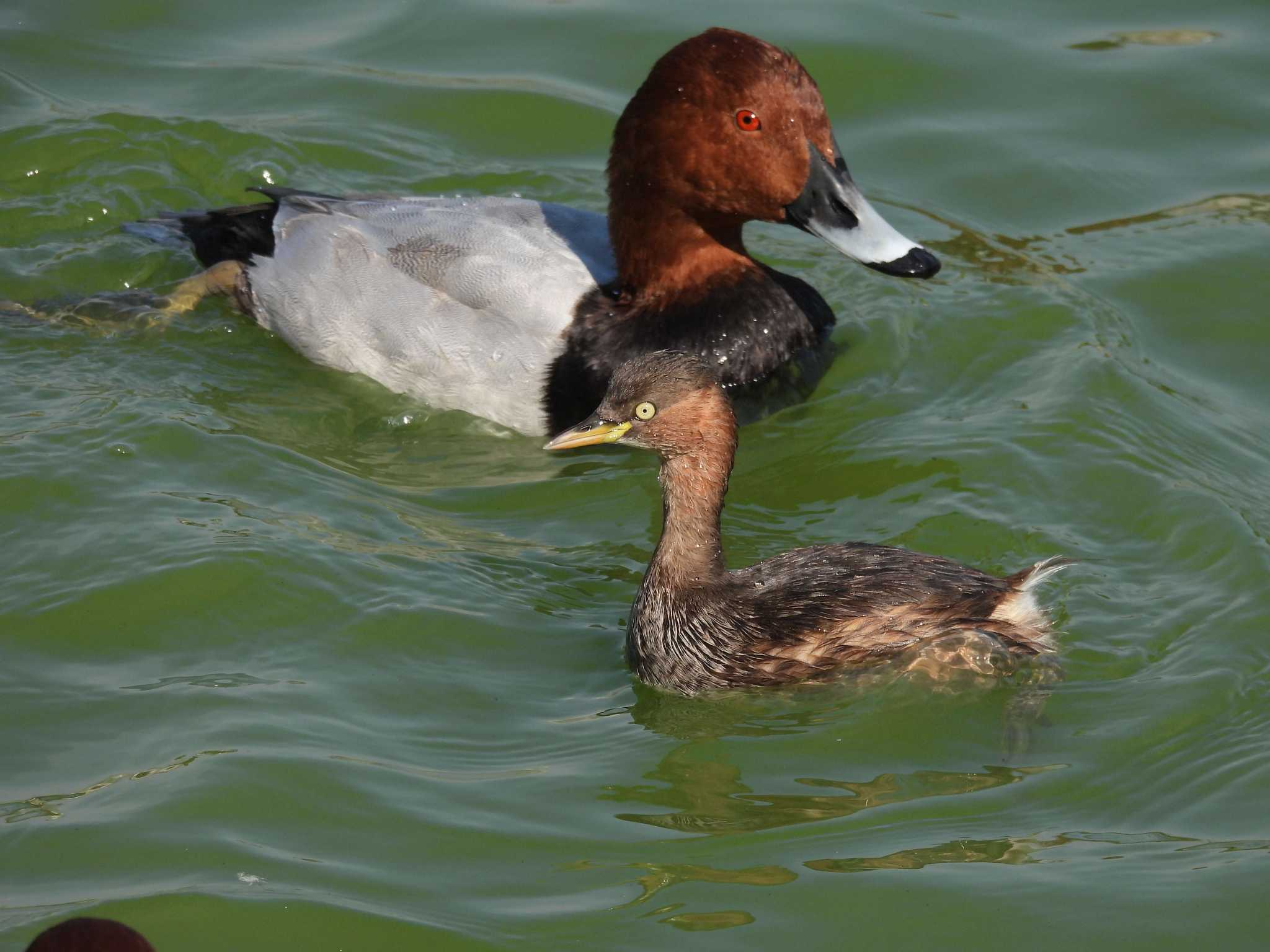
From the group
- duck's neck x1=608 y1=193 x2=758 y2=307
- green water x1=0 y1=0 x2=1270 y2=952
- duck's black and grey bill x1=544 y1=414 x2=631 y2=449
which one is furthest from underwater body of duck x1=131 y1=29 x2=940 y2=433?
duck's black and grey bill x1=544 y1=414 x2=631 y2=449

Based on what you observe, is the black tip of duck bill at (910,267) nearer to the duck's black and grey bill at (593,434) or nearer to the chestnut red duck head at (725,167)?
the chestnut red duck head at (725,167)

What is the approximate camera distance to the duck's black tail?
827cm

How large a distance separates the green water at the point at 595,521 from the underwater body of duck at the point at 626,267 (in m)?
A: 0.23

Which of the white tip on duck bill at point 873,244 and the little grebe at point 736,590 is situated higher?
the white tip on duck bill at point 873,244

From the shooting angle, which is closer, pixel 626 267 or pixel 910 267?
pixel 910 267

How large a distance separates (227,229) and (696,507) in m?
3.52

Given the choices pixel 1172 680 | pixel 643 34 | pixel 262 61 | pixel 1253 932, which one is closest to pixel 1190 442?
pixel 1172 680

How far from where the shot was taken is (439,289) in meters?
7.66

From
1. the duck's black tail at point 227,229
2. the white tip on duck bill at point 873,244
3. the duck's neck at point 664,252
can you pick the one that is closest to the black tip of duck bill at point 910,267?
the white tip on duck bill at point 873,244

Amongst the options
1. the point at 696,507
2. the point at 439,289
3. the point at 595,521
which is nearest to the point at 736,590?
the point at 696,507

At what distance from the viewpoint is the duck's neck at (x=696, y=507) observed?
5.95m

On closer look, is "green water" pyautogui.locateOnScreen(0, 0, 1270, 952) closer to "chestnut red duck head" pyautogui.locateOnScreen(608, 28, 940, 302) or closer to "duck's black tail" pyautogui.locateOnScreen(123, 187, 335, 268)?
"duck's black tail" pyautogui.locateOnScreen(123, 187, 335, 268)

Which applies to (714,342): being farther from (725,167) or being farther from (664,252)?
(725,167)

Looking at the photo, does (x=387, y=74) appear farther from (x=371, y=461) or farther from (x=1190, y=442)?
(x=1190, y=442)
